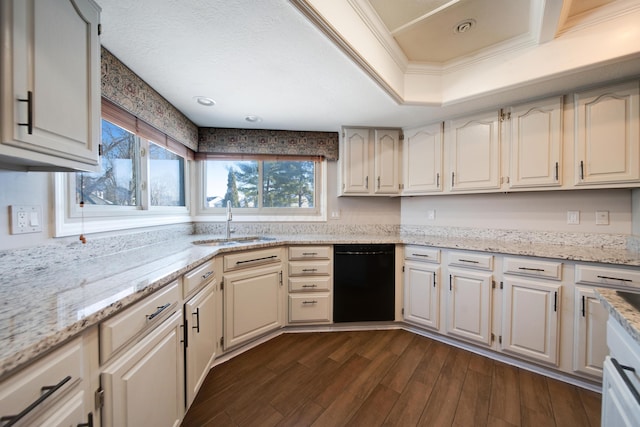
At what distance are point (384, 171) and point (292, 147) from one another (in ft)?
3.61

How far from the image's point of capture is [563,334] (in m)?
1.63

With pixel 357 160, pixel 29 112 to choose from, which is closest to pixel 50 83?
pixel 29 112

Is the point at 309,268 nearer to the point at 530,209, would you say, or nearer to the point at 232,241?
the point at 232,241

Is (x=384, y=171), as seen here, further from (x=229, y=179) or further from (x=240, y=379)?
(x=240, y=379)

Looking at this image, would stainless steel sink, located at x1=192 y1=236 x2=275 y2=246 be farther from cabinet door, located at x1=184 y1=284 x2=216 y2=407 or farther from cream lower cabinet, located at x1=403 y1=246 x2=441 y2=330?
cream lower cabinet, located at x1=403 y1=246 x2=441 y2=330

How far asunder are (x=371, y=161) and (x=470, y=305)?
1.66m

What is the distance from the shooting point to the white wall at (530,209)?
183 centimetres

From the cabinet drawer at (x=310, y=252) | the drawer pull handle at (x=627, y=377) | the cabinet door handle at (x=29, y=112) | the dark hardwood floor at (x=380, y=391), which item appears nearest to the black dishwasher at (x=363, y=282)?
the cabinet drawer at (x=310, y=252)

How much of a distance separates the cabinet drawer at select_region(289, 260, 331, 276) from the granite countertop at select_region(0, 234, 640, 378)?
0.62 metres

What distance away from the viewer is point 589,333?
1.55 m

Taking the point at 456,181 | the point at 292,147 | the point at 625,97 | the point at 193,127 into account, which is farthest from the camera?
the point at 292,147

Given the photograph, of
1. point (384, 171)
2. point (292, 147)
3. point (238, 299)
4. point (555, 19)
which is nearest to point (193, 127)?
point (292, 147)

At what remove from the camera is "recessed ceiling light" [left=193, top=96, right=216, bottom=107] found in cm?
198

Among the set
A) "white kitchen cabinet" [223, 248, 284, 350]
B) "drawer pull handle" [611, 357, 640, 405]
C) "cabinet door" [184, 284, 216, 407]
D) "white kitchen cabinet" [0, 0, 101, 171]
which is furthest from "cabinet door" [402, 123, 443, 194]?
"white kitchen cabinet" [0, 0, 101, 171]
